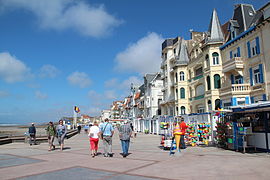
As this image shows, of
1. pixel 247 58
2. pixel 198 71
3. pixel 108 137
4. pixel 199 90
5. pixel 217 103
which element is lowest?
pixel 108 137

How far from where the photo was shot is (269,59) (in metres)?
19.0

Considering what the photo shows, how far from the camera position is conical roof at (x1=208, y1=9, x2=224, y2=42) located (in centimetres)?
2691

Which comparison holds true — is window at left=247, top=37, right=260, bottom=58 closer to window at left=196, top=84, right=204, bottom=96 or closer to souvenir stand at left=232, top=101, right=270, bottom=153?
window at left=196, top=84, right=204, bottom=96

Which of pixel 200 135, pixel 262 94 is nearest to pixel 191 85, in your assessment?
pixel 262 94

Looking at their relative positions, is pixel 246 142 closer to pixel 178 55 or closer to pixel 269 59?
pixel 269 59

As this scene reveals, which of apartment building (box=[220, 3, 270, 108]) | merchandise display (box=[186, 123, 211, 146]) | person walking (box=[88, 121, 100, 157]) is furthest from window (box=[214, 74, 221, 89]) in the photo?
person walking (box=[88, 121, 100, 157])

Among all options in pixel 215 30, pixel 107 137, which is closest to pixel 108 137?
pixel 107 137

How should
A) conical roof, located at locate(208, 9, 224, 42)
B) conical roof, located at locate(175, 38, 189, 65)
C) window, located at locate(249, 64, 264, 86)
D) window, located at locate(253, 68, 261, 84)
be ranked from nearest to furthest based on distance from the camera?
window, located at locate(249, 64, 264, 86) → window, located at locate(253, 68, 261, 84) → conical roof, located at locate(208, 9, 224, 42) → conical roof, located at locate(175, 38, 189, 65)

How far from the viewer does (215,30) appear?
2786 centimetres

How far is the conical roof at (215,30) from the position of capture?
2691 cm

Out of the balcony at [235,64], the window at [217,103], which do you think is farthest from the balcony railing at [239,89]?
the window at [217,103]

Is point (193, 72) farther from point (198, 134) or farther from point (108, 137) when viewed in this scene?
point (108, 137)

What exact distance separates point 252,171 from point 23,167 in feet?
25.5

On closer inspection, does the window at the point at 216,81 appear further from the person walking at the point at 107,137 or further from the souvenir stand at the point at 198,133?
the person walking at the point at 107,137
